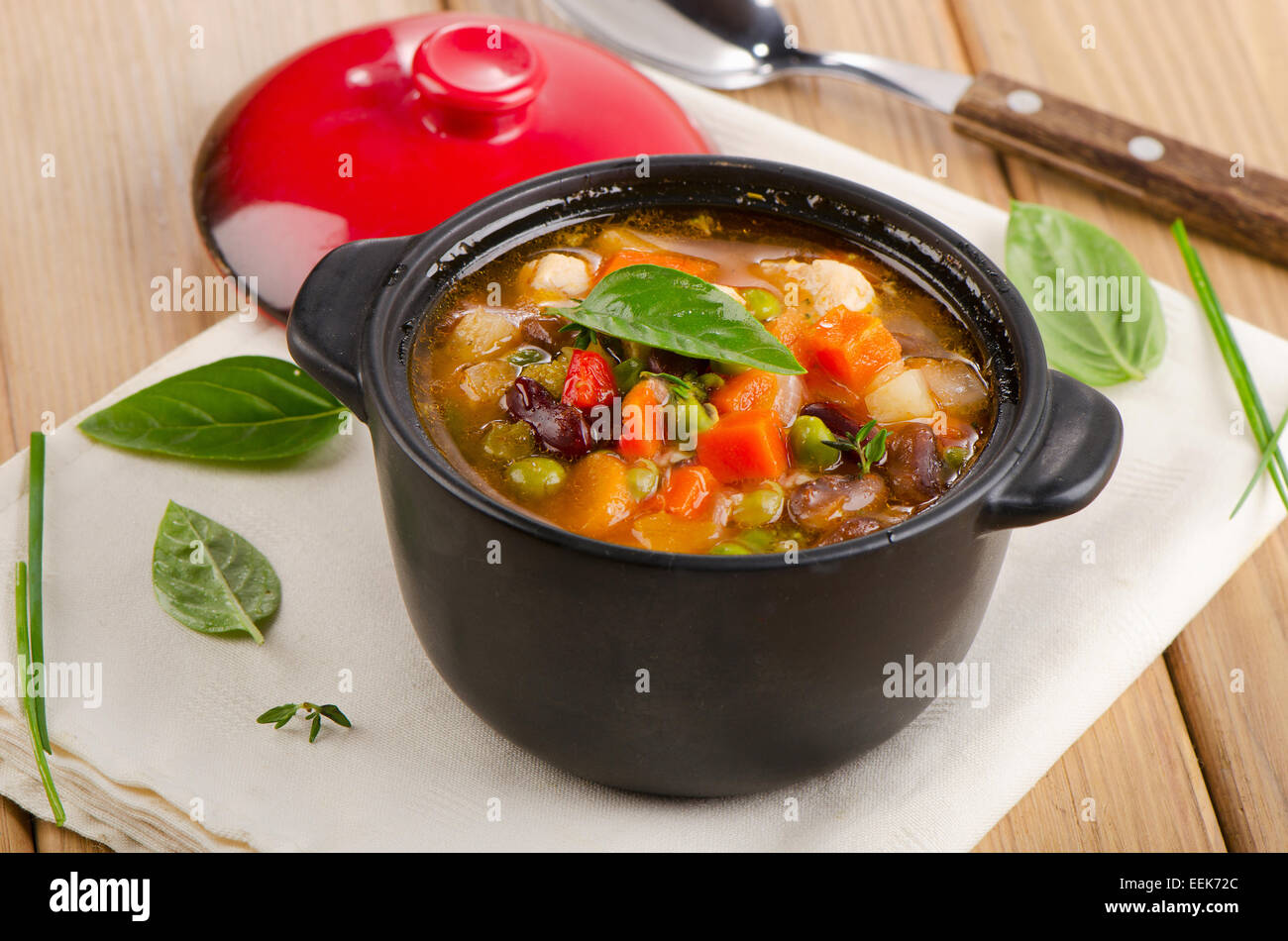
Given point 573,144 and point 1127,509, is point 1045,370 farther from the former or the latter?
point 573,144

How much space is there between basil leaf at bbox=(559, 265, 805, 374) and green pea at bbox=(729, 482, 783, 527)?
0.61 feet

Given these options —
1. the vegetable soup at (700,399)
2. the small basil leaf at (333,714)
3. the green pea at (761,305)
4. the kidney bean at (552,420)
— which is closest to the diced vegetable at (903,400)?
the vegetable soup at (700,399)

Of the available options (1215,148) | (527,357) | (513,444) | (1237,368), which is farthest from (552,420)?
(1215,148)

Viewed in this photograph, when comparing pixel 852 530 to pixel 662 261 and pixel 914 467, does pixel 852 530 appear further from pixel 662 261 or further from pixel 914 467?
pixel 662 261

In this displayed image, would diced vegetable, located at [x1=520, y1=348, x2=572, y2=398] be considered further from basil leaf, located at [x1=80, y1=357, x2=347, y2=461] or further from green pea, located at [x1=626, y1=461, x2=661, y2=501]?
basil leaf, located at [x1=80, y1=357, x2=347, y2=461]

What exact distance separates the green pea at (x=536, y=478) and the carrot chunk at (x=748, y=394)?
0.93 ft

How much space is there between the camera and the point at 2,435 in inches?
116

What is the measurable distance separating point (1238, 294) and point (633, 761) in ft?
7.03

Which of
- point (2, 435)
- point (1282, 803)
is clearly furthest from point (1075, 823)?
point (2, 435)

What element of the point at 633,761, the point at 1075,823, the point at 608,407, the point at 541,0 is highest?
the point at 541,0

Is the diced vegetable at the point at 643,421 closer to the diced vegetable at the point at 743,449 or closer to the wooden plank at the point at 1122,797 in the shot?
the diced vegetable at the point at 743,449

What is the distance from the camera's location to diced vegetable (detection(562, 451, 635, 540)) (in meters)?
1.97

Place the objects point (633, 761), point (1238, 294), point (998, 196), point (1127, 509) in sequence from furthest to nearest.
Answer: point (998, 196)
point (1238, 294)
point (1127, 509)
point (633, 761)

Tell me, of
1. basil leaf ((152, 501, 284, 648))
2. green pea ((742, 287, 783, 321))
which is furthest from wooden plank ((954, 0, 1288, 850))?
basil leaf ((152, 501, 284, 648))
